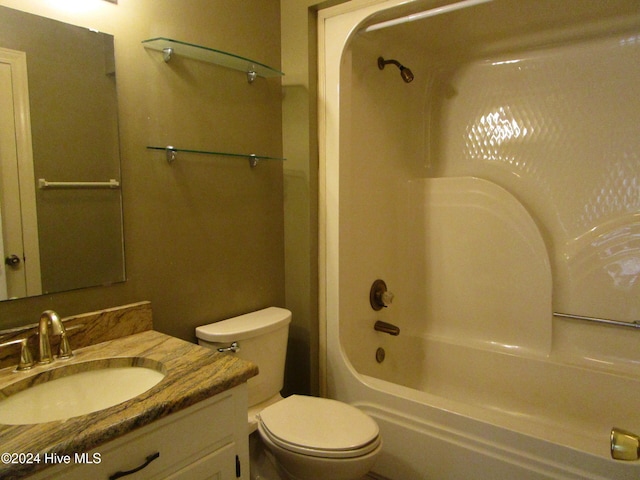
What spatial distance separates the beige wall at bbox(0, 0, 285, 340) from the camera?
138 centimetres

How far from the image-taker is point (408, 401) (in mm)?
1643

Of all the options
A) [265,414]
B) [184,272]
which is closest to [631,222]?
[265,414]

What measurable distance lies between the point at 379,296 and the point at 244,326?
834 millimetres

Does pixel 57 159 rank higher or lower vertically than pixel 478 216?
higher

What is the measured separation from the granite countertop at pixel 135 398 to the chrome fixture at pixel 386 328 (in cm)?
112

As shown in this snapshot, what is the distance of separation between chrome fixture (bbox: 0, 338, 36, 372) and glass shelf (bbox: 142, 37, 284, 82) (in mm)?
1043

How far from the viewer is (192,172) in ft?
5.27

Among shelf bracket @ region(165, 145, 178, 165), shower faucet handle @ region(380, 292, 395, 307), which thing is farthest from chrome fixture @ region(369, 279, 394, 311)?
shelf bracket @ region(165, 145, 178, 165)

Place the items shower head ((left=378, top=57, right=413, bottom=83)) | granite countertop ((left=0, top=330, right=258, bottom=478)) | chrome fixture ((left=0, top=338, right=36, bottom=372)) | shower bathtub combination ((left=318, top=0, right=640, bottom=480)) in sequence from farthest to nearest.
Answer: shower head ((left=378, top=57, right=413, bottom=83)), shower bathtub combination ((left=318, top=0, right=640, bottom=480)), chrome fixture ((left=0, top=338, right=36, bottom=372)), granite countertop ((left=0, top=330, right=258, bottom=478))

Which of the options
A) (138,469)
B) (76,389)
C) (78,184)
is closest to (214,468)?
(138,469)

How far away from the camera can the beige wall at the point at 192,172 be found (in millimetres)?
1381

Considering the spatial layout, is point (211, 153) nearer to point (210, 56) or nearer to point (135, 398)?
point (210, 56)

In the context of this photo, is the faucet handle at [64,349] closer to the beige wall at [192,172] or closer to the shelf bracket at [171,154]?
the beige wall at [192,172]

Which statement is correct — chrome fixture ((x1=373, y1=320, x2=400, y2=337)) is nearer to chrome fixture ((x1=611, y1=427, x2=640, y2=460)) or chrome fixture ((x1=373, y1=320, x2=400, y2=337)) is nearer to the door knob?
chrome fixture ((x1=611, y1=427, x2=640, y2=460))
